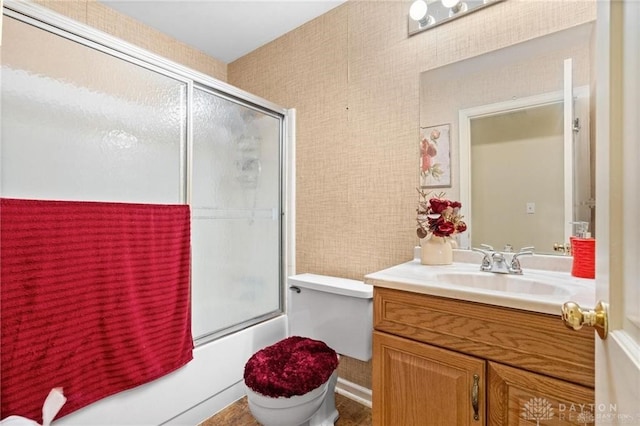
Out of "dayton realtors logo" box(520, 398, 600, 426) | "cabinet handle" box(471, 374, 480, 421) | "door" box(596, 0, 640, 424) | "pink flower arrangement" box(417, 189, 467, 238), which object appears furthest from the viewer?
"pink flower arrangement" box(417, 189, 467, 238)

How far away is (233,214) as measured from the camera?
188 cm

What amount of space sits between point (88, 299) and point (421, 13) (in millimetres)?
1944

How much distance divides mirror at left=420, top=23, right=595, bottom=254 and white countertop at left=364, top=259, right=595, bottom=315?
0.54 ft

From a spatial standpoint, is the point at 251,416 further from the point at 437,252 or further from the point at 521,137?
the point at 521,137

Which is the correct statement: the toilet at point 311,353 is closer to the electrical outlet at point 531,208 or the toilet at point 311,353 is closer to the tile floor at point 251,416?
the tile floor at point 251,416

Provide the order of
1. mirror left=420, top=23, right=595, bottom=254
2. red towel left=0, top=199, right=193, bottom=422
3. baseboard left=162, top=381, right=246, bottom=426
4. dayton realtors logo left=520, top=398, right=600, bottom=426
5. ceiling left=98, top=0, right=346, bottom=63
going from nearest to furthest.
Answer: dayton realtors logo left=520, top=398, right=600, bottom=426
red towel left=0, top=199, right=193, bottom=422
mirror left=420, top=23, right=595, bottom=254
baseboard left=162, top=381, right=246, bottom=426
ceiling left=98, top=0, right=346, bottom=63

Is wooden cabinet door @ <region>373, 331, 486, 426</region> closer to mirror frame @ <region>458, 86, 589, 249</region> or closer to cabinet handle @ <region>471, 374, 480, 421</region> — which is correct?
cabinet handle @ <region>471, 374, 480, 421</region>

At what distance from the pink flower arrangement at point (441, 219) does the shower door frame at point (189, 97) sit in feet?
3.09

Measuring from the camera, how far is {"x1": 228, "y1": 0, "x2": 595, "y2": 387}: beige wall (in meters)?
1.45

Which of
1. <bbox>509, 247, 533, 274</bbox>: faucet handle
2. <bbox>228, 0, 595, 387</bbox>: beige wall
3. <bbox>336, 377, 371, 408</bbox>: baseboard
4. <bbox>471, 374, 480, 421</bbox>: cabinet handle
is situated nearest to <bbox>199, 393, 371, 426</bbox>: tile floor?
<bbox>336, 377, 371, 408</bbox>: baseboard

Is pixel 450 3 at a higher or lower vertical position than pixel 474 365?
higher

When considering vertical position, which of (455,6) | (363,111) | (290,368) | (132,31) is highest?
(132,31)

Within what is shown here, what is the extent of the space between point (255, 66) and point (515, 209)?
1.98 meters

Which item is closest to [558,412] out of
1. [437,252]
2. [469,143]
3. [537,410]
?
[537,410]
